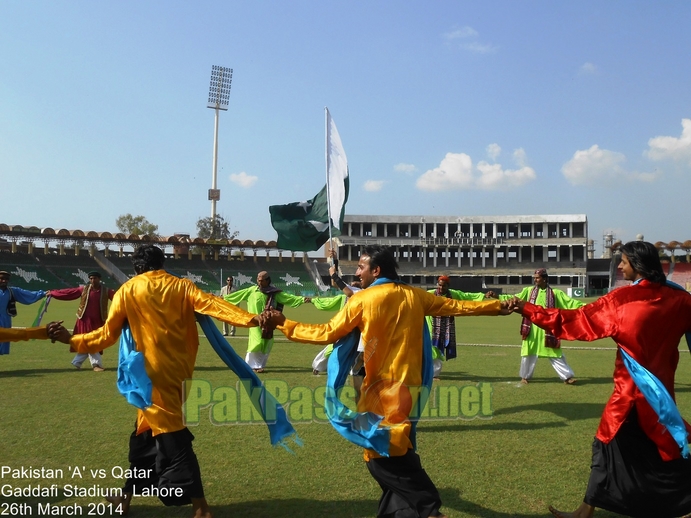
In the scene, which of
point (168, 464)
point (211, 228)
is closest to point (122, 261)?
point (211, 228)

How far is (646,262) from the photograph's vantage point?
12.0ft

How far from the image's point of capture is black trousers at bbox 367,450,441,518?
10.9 feet

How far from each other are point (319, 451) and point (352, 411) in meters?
1.65

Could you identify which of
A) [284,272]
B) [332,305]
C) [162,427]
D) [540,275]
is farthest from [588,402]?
[284,272]

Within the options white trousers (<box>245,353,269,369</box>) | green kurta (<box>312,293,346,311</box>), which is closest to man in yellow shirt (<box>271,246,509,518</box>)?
green kurta (<box>312,293,346,311</box>)

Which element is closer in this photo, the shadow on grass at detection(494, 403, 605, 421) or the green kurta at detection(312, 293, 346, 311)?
the shadow on grass at detection(494, 403, 605, 421)

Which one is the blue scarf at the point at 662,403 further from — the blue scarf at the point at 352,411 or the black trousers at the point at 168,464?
the black trousers at the point at 168,464

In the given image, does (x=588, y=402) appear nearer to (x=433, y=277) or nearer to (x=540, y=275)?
(x=540, y=275)

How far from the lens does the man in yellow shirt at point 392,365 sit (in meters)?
3.41

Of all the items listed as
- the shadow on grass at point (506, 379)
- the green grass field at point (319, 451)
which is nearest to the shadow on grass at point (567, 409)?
the green grass field at point (319, 451)

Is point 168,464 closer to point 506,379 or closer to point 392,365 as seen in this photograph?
point 392,365

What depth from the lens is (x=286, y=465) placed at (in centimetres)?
469

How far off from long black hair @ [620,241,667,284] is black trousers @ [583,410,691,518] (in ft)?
2.81

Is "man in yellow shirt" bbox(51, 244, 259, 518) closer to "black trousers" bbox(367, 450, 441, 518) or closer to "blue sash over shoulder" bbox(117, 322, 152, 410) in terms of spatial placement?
"blue sash over shoulder" bbox(117, 322, 152, 410)
